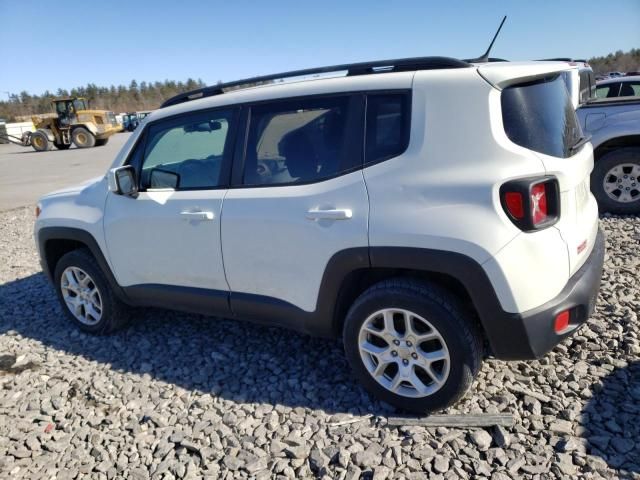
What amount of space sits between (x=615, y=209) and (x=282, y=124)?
16.4ft

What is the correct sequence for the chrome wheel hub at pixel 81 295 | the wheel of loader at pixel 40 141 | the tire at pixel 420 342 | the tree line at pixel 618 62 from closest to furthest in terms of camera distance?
the tire at pixel 420 342
the chrome wheel hub at pixel 81 295
the wheel of loader at pixel 40 141
the tree line at pixel 618 62

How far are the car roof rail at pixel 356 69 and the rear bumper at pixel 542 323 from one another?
1245 millimetres

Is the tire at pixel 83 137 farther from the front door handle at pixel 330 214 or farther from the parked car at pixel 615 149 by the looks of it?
the front door handle at pixel 330 214

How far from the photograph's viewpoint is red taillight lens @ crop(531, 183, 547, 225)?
2150 mm

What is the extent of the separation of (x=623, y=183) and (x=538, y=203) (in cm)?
457

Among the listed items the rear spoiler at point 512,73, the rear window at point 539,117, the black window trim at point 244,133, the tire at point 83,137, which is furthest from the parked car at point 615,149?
the tire at point 83,137

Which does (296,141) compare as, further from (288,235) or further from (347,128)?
(288,235)

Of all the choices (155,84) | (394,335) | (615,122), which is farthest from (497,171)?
(155,84)

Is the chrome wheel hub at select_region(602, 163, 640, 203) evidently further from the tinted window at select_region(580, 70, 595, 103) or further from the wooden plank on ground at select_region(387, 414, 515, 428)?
the wooden plank on ground at select_region(387, 414, 515, 428)

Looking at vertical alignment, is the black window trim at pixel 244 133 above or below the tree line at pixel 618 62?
below

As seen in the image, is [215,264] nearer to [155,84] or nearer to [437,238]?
[437,238]

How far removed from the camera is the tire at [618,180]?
5699 mm

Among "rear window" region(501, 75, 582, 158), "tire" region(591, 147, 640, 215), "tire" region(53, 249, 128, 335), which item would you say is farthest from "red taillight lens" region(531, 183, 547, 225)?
"tire" region(591, 147, 640, 215)

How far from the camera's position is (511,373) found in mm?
2873
